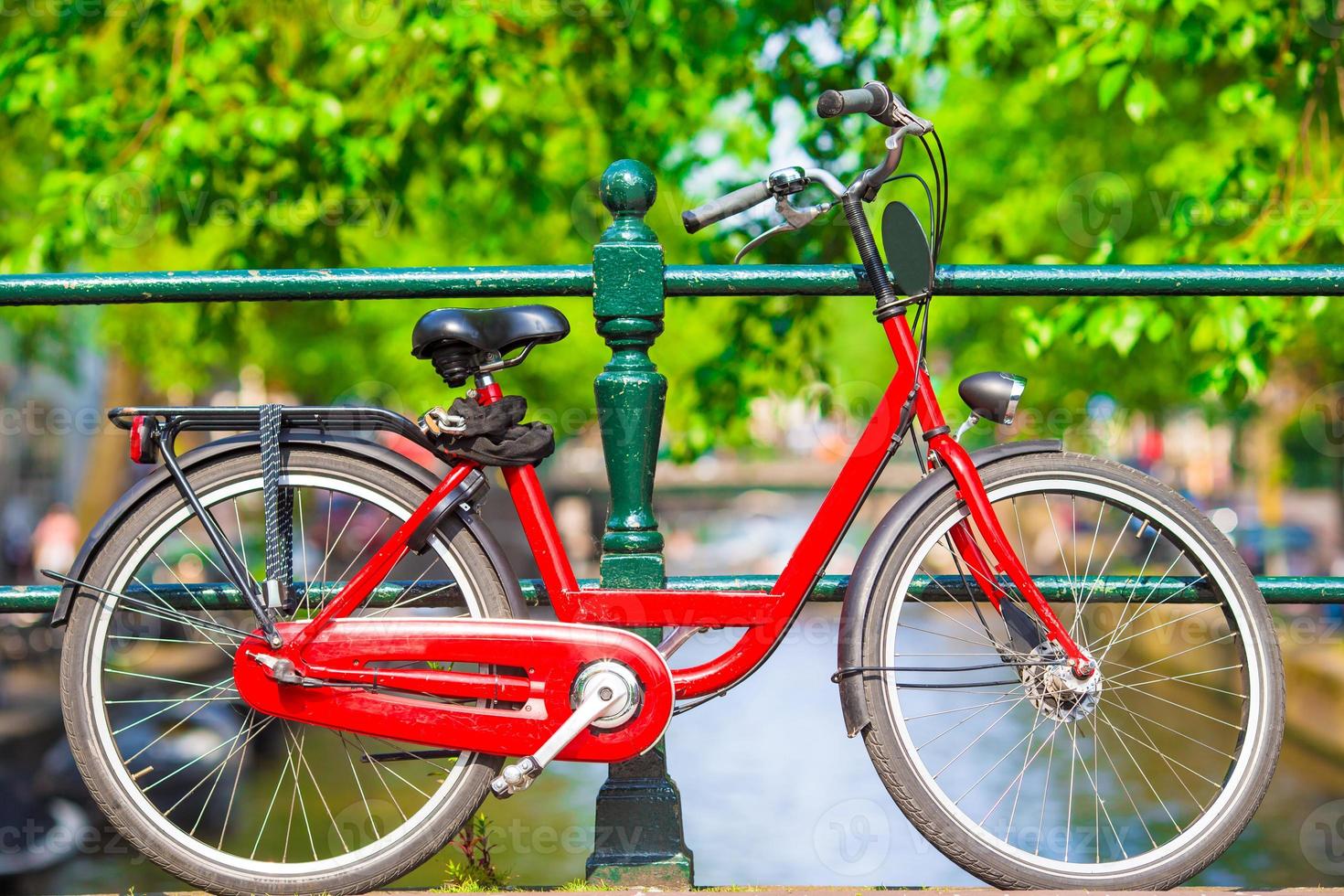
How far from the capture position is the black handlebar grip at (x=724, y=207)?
8.64 ft

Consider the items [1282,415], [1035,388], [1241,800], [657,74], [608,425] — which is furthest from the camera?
[1282,415]

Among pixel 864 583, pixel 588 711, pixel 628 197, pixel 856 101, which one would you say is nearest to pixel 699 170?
pixel 628 197

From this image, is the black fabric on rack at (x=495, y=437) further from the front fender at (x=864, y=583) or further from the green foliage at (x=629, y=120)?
the green foliage at (x=629, y=120)

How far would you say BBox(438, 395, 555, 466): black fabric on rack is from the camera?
9.01 ft

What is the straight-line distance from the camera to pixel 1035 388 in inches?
677

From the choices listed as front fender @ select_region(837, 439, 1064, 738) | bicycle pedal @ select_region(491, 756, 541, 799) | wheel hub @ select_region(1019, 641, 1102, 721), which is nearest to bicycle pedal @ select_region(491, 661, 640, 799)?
bicycle pedal @ select_region(491, 756, 541, 799)

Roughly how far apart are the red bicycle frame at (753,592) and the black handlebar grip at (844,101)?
431mm

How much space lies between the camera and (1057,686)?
2672 millimetres

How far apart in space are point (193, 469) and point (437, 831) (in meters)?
0.85

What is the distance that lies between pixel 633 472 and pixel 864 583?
1.82ft

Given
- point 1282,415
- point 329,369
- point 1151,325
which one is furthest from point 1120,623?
point 1282,415

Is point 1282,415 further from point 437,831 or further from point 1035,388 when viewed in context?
point 437,831

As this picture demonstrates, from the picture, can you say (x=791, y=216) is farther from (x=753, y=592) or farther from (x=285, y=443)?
(x=285, y=443)

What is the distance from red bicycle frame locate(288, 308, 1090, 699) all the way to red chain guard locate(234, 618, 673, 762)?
75 millimetres
